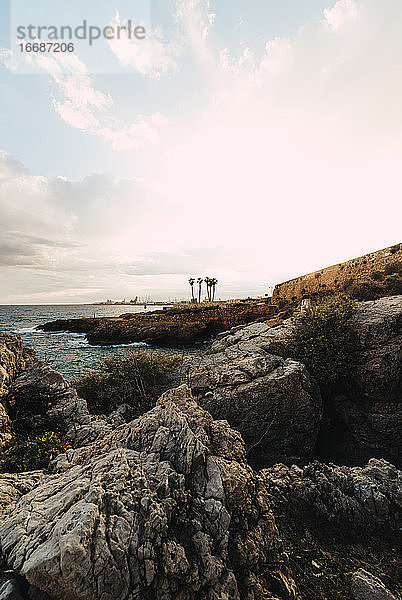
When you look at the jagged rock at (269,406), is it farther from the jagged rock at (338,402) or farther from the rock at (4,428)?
the rock at (4,428)

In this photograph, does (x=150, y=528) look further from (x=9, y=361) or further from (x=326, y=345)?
(x=326, y=345)

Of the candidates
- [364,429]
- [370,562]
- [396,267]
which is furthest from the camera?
[396,267]

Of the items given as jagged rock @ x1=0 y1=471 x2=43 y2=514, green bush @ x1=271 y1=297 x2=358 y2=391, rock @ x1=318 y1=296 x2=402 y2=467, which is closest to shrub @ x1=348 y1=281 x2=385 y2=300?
rock @ x1=318 y1=296 x2=402 y2=467

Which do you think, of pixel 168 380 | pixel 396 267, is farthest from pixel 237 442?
pixel 396 267

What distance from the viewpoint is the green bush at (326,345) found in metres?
9.56

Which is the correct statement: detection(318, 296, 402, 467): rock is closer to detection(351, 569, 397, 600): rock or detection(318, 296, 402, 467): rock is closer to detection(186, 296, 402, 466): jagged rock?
detection(186, 296, 402, 466): jagged rock

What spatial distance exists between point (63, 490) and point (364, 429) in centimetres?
893

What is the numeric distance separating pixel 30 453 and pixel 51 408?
1.96 meters

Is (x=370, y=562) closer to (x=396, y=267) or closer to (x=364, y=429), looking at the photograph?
(x=364, y=429)

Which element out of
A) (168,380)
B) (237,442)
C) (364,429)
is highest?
(237,442)

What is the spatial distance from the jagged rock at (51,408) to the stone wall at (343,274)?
73.5 feet

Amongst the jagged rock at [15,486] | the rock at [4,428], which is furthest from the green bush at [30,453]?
the jagged rock at [15,486]

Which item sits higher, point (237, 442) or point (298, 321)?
point (298, 321)

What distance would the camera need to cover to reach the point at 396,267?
2231 cm
